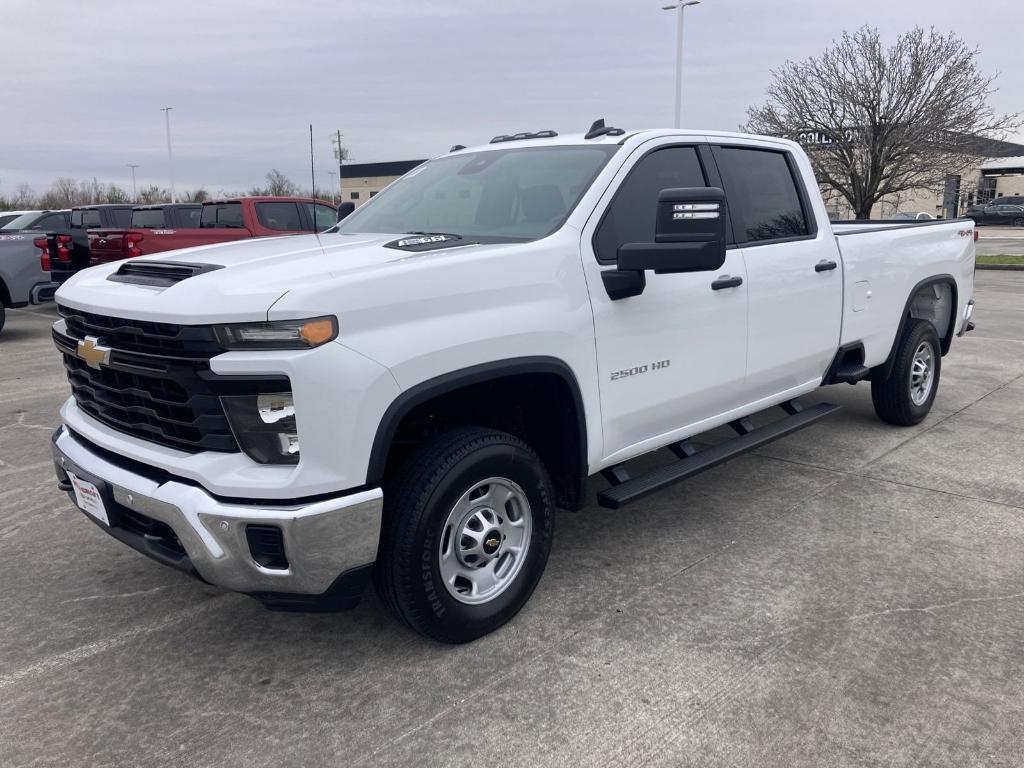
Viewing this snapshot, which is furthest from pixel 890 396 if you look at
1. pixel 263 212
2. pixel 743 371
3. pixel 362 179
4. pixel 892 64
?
pixel 362 179

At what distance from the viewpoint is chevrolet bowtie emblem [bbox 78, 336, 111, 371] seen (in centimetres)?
305

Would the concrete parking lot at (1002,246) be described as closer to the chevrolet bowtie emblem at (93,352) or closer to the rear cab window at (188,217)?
the rear cab window at (188,217)

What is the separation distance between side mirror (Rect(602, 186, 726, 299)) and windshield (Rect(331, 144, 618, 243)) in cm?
42

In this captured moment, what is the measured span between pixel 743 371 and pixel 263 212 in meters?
9.98

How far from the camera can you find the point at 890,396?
19.6ft

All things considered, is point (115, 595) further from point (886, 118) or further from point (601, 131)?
point (886, 118)

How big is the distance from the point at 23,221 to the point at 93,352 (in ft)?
49.9

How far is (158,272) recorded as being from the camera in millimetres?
3156

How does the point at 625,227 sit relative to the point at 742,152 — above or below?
below

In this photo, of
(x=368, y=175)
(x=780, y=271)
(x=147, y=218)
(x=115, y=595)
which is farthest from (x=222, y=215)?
(x=368, y=175)

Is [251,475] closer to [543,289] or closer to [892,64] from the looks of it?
[543,289]

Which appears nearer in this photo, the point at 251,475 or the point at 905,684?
the point at 251,475

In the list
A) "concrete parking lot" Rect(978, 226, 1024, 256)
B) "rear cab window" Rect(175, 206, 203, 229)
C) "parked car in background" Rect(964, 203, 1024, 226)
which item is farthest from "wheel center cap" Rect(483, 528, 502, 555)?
"parked car in background" Rect(964, 203, 1024, 226)

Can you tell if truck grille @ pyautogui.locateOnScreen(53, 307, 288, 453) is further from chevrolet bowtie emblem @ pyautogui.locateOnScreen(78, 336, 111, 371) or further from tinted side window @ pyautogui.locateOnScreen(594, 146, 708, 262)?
tinted side window @ pyautogui.locateOnScreen(594, 146, 708, 262)
